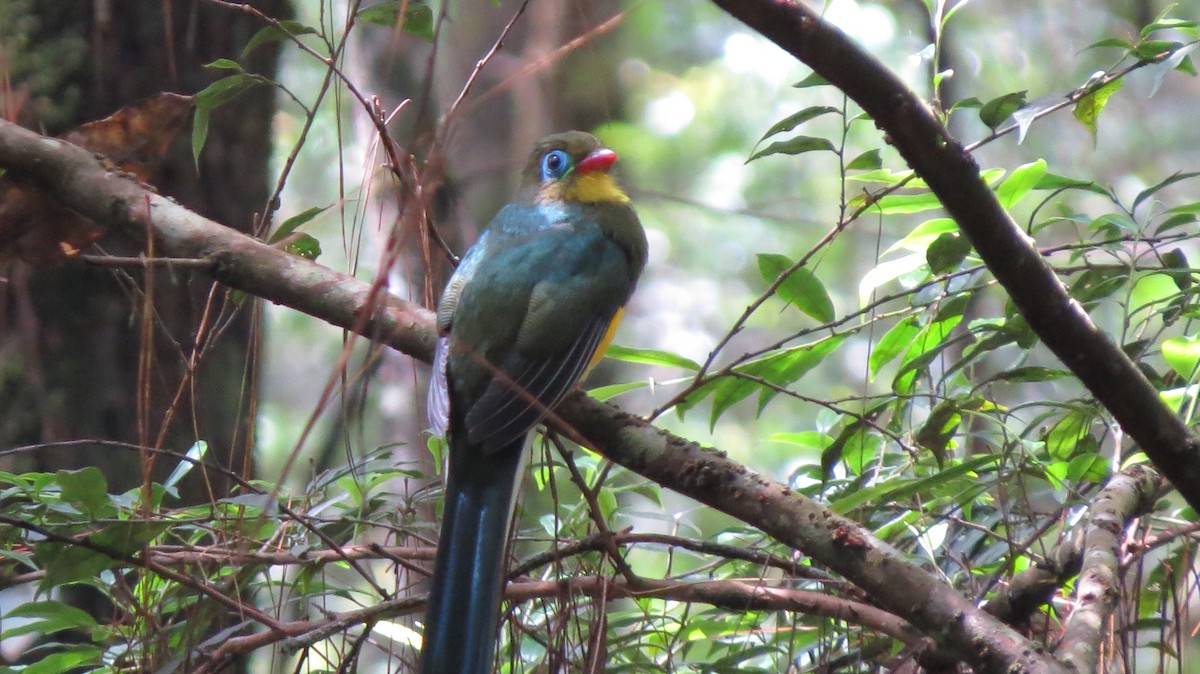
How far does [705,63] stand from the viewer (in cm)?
1043

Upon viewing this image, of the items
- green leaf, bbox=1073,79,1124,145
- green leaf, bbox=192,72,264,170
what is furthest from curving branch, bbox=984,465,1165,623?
green leaf, bbox=192,72,264,170

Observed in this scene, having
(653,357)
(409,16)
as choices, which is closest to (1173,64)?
(653,357)

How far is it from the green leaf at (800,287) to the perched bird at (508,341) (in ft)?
1.57

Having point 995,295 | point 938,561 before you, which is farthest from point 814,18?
point 995,295

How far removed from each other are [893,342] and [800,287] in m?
0.24

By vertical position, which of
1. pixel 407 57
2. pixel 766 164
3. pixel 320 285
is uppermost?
pixel 766 164

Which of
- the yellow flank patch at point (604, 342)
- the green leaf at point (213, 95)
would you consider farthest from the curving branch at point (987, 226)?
the yellow flank patch at point (604, 342)

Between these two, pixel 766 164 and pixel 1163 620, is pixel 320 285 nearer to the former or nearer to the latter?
pixel 1163 620

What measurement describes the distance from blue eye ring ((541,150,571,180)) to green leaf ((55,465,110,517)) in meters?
1.84

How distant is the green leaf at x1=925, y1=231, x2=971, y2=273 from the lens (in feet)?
6.65

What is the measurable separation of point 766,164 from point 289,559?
9.05m

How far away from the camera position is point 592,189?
10.7 feet

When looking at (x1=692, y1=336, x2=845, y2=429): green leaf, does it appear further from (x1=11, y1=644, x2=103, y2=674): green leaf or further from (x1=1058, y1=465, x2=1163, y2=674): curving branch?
(x1=11, y1=644, x2=103, y2=674): green leaf

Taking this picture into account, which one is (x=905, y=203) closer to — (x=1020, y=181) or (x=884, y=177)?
(x=884, y=177)
